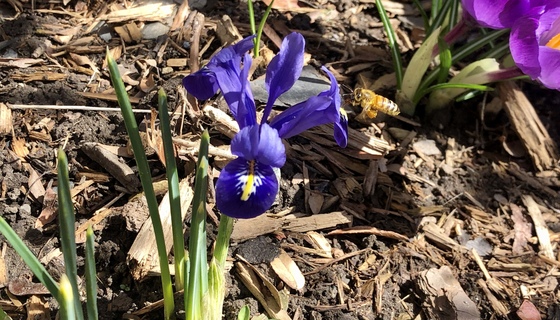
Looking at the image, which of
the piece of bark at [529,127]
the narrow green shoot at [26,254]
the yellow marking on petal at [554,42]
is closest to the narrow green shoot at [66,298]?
the narrow green shoot at [26,254]

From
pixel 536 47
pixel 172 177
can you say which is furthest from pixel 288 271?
pixel 536 47

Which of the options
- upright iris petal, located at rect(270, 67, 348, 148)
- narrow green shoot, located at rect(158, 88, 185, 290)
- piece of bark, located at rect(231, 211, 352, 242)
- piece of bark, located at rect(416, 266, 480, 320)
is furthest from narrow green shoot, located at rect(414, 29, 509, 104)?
narrow green shoot, located at rect(158, 88, 185, 290)

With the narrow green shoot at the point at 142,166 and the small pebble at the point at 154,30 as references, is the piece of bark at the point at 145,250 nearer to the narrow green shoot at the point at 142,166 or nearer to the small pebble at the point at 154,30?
the narrow green shoot at the point at 142,166

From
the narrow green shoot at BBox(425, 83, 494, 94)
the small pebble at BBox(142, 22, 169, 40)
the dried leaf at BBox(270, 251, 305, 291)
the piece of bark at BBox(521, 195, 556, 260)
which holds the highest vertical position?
the small pebble at BBox(142, 22, 169, 40)

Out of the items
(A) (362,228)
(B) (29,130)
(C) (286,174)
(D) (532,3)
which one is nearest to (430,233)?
(A) (362,228)

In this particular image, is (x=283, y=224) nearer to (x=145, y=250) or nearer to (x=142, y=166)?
(x=145, y=250)

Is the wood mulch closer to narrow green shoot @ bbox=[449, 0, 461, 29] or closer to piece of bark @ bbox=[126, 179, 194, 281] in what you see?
piece of bark @ bbox=[126, 179, 194, 281]

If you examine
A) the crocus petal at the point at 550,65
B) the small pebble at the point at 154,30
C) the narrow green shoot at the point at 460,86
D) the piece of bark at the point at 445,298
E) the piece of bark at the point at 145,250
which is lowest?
the piece of bark at the point at 445,298
